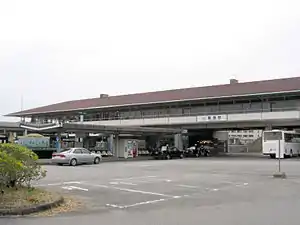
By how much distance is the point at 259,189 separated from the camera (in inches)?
610

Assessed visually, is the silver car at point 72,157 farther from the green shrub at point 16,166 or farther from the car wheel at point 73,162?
A: the green shrub at point 16,166

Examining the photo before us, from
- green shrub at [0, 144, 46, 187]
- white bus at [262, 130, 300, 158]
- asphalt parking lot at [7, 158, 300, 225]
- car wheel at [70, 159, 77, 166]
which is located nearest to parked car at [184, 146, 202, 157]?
white bus at [262, 130, 300, 158]

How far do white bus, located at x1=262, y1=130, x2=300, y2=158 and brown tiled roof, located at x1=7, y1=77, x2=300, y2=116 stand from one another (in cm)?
581

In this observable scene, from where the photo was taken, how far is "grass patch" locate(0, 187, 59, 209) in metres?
9.71

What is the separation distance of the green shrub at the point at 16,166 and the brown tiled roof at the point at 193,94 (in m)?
41.7

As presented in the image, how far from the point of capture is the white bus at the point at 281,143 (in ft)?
146

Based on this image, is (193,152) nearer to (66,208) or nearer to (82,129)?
(82,129)

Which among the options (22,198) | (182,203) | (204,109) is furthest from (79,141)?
(22,198)

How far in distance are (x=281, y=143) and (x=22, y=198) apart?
38.5 metres

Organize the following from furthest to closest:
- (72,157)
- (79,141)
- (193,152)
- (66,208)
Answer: (193,152) → (79,141) → (72,157) → (66,208)

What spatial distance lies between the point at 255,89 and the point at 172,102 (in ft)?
38.0

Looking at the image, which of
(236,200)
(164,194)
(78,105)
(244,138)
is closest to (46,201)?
(164,194)

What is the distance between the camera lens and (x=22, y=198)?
1040 centimetres

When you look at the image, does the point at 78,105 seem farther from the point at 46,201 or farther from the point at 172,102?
the point at 46,201
